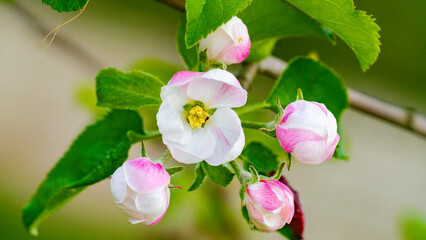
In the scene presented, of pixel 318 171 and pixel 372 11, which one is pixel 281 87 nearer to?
→ pixel 372 11

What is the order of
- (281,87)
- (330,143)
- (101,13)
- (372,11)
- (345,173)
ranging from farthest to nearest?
(345,173)
(101,13)
(372,11)
(281,87)
(330,143)

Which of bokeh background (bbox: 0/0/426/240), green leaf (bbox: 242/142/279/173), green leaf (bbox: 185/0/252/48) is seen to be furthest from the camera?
bokeh background (bbox: 0/0/426/240)

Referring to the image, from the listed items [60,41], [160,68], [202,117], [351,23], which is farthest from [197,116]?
[60,41]

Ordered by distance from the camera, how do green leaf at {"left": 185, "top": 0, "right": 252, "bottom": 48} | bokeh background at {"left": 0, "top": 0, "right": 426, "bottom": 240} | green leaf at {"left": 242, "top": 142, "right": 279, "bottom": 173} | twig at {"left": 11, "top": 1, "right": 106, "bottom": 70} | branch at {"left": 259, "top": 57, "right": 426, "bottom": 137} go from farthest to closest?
bokeh background at {"left": 0, "top": 0, "right": 426, "bottom": 240} < twig at {"left": 11, "top": 1, "right": 106, "bottom": 70} < branch at {"left": 259, "top": 57, "right": 426, "bottom": 137} < green leaf at {"left": 242, "top": 142, "right": 279, "bottom": 173} < green leaf at {"left": 185, "top": 0, "right": 252, "bottom": 48}

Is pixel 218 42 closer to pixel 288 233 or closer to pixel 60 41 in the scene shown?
pixel 288 233

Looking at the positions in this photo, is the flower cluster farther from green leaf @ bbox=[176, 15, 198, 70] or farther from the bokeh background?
the bokeh background

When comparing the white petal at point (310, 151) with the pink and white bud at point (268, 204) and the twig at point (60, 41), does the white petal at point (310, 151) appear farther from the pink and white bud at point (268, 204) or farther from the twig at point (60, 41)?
the twig at point (60, 41)

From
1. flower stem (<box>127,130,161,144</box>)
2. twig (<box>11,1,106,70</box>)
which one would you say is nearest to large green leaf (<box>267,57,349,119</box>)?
flower stem (<box>127,130,161,144</box>)

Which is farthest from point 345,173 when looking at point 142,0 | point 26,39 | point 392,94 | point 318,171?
point 26,39
